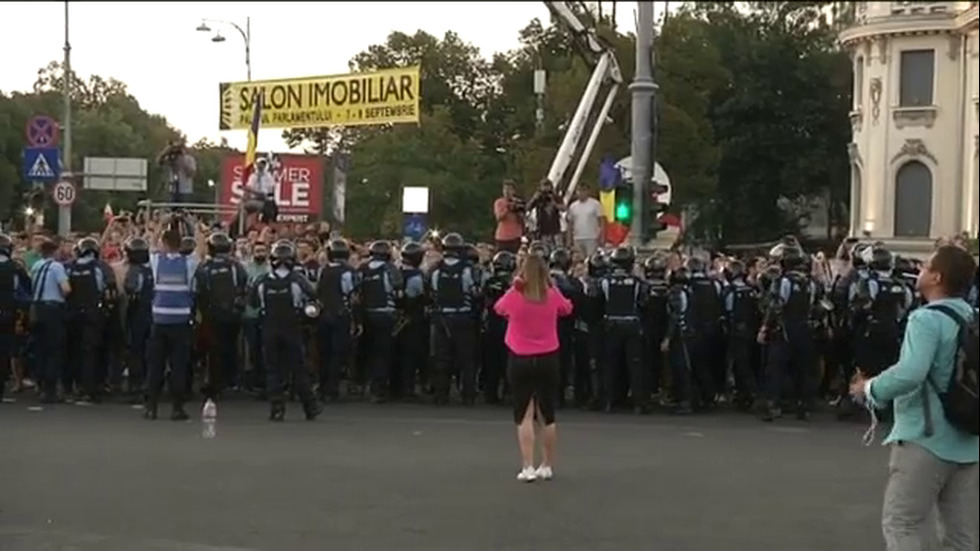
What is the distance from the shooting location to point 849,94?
232ft

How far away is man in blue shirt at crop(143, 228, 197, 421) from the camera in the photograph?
15789 millimetres

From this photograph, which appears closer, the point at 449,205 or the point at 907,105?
the point at 449,205

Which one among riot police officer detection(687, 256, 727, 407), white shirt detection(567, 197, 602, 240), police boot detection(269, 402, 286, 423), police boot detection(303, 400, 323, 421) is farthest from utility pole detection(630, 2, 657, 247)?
police boot detection(269, 402, 286, 423)

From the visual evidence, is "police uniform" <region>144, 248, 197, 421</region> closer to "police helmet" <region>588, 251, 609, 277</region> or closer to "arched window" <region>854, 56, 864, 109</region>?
"police helmet" <region>588, 251, 609, 277</region>

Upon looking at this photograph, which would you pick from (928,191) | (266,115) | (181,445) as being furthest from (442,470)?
(928,191)

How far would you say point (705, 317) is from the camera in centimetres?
1770

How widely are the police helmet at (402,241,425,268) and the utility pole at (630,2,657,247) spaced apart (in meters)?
3.35

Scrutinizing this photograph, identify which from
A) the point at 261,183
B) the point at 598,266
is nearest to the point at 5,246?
the point at 598,266

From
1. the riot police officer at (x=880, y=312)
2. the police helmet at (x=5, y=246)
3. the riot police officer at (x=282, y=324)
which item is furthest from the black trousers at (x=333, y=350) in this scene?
the riot police officer at (x=880, y=312)

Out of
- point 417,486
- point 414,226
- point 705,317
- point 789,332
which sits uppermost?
point 414,226

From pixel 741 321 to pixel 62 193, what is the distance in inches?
478

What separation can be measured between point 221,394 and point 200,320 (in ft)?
7.23

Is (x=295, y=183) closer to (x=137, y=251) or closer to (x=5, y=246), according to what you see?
(x=5, y=246)

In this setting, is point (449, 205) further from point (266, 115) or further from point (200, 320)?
point (200, 320)
